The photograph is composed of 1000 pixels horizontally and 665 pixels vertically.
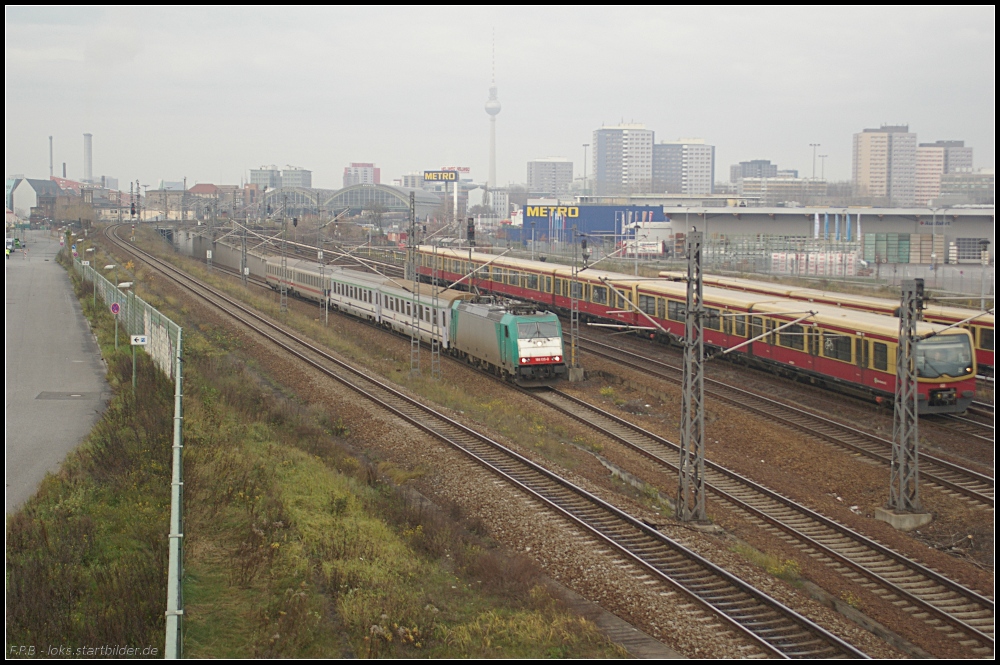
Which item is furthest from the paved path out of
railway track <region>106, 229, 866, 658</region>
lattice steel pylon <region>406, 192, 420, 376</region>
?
lattice steel pylon <region>406, 192, 420, 376</region>

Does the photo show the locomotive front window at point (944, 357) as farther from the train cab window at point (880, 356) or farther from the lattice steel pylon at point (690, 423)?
the lattice steel pylon at point (690, 423)

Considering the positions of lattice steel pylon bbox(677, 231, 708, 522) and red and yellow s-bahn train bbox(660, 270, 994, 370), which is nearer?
lattice steel pylon bbox(677, 231, 708, 522)

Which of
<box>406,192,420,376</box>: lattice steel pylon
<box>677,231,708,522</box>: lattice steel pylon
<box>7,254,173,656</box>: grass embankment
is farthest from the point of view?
<box>406,192,420,376</box>: lattice steel pylon

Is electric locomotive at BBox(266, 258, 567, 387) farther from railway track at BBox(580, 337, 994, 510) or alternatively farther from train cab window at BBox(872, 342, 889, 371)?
train cab window at BBox(872, 342, 889, 371)

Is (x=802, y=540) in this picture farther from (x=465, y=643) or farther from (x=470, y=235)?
(x=470, y=235)

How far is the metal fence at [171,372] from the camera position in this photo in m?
7.32

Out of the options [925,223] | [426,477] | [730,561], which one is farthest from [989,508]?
[925,223]

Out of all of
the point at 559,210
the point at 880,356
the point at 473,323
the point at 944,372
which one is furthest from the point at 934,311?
the point at 559,210

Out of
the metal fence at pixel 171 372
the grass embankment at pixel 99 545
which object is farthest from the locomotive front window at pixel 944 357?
the grass embankment at pixel 99 545

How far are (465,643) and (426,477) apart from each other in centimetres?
792

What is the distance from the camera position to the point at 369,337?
39.4 metres

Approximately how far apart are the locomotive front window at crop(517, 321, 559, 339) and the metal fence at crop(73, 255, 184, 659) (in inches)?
399

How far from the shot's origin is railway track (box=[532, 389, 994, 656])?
1255 centimetres

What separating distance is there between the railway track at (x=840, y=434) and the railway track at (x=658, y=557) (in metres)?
7.51
